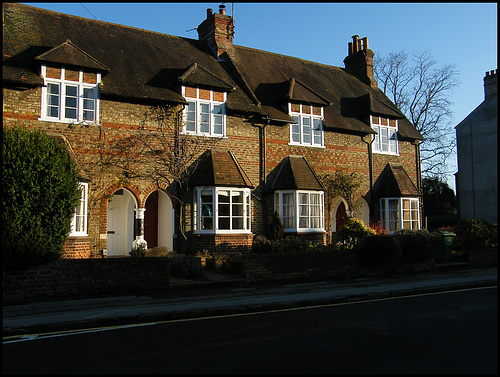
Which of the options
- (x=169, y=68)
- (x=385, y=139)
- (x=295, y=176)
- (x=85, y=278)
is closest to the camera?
(x=85, y=278)

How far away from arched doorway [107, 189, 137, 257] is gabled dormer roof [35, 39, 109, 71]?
5.36m

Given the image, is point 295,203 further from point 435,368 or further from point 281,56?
point 435,368

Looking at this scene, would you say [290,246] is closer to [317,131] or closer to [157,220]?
[157,220]

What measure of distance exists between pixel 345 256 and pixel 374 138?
1059cm

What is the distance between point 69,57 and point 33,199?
7.49m

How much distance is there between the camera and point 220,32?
2216 centimetres

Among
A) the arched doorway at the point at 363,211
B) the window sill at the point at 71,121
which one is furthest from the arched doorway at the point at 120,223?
the arched doorway at the point at 363,211

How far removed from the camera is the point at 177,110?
59.4ft

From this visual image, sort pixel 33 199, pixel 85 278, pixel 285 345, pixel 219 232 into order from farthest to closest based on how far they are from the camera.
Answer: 1. pixel 219 232
2. pixel 85 278
3. pixel 33 199
4. pixel 285 345

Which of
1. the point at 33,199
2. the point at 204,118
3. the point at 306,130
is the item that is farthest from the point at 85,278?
the point at 306,130

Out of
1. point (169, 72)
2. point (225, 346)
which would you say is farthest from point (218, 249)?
point (225, 346)

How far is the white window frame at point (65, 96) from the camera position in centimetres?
1585

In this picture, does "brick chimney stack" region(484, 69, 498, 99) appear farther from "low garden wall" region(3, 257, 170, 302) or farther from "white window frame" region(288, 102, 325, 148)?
"low garden wall" region(3, 257, 170, 302)

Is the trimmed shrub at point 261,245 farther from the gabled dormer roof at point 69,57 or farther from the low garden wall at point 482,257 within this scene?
the gabled dormer roof at point 69,57
